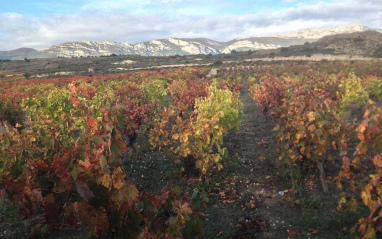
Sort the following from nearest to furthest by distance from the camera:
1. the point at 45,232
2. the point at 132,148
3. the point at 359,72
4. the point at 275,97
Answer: the point at 45,232 < the point at 132,148 < the point at 275,97 < the point at 359,72

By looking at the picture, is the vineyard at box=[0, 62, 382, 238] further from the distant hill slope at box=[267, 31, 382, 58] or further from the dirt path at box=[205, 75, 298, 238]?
the distant hill slope at box=[267, 31, 382, 58]

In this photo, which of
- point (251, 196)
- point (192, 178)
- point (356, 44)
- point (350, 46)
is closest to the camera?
point (251, 196)

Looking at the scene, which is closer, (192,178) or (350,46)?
(192,178)

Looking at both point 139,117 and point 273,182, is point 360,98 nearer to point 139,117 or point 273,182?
point 273,182

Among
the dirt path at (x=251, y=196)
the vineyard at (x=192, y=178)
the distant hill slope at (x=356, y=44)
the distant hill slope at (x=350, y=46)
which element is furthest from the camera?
the distant hill slope at (x=350, y=46)

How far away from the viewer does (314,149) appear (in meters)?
5.96

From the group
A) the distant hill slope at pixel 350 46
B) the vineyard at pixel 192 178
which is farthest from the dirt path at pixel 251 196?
the distant hill slope at pixel 350 46

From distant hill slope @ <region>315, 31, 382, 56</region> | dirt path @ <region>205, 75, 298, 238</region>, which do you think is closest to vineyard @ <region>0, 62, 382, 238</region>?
dirt path @ <region>205, 75, 298, 238</region>

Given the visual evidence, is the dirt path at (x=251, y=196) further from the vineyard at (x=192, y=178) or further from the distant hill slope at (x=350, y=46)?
the distant hill slope at (x=350, y=46)

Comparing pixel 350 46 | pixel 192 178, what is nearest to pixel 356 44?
pixel 350 46

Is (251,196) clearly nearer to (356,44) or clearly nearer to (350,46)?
(350,46)

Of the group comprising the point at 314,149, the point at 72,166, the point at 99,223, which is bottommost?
the point at 314,149

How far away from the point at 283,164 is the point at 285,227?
2576 millimetres

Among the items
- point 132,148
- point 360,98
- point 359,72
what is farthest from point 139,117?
point 359,72
